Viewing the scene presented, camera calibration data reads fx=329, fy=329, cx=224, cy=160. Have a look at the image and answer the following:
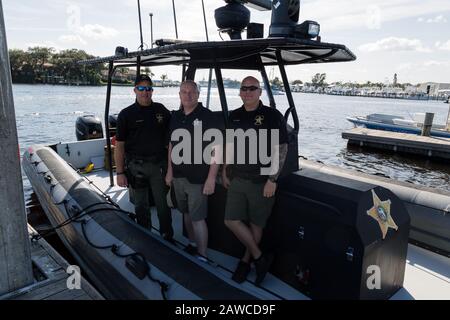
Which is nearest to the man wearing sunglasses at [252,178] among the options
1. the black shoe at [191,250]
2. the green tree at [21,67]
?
the black shoe at [191,250]

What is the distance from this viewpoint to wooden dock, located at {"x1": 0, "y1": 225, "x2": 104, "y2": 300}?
2436 mm

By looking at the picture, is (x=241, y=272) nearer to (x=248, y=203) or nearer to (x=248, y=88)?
(x=248, y=203)

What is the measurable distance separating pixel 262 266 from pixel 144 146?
157 centimetres

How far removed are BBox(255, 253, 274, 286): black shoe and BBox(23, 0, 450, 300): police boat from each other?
0.08 meters

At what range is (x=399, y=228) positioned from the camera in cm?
261

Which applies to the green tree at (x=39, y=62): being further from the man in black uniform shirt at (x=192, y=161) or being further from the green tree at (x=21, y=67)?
the man in black uniform shirt at (x=192, y=161)

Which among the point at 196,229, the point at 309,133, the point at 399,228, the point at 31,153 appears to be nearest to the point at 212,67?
the point at 196,229

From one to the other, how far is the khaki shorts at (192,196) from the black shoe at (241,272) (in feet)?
1.81

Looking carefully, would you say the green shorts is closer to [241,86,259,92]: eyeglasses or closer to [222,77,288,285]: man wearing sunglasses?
[222,77,288,285]: man wearing sunglasses

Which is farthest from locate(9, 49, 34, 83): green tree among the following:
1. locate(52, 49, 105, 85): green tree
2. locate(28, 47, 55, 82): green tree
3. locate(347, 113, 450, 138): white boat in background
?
locate(347, 113, 450, 138): white boat in background

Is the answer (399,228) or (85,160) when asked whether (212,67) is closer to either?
(399,228)

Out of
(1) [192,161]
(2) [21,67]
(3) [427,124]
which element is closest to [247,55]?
(1) [192,161]

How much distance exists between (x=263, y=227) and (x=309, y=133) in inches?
801

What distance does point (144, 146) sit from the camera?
3.21 m
